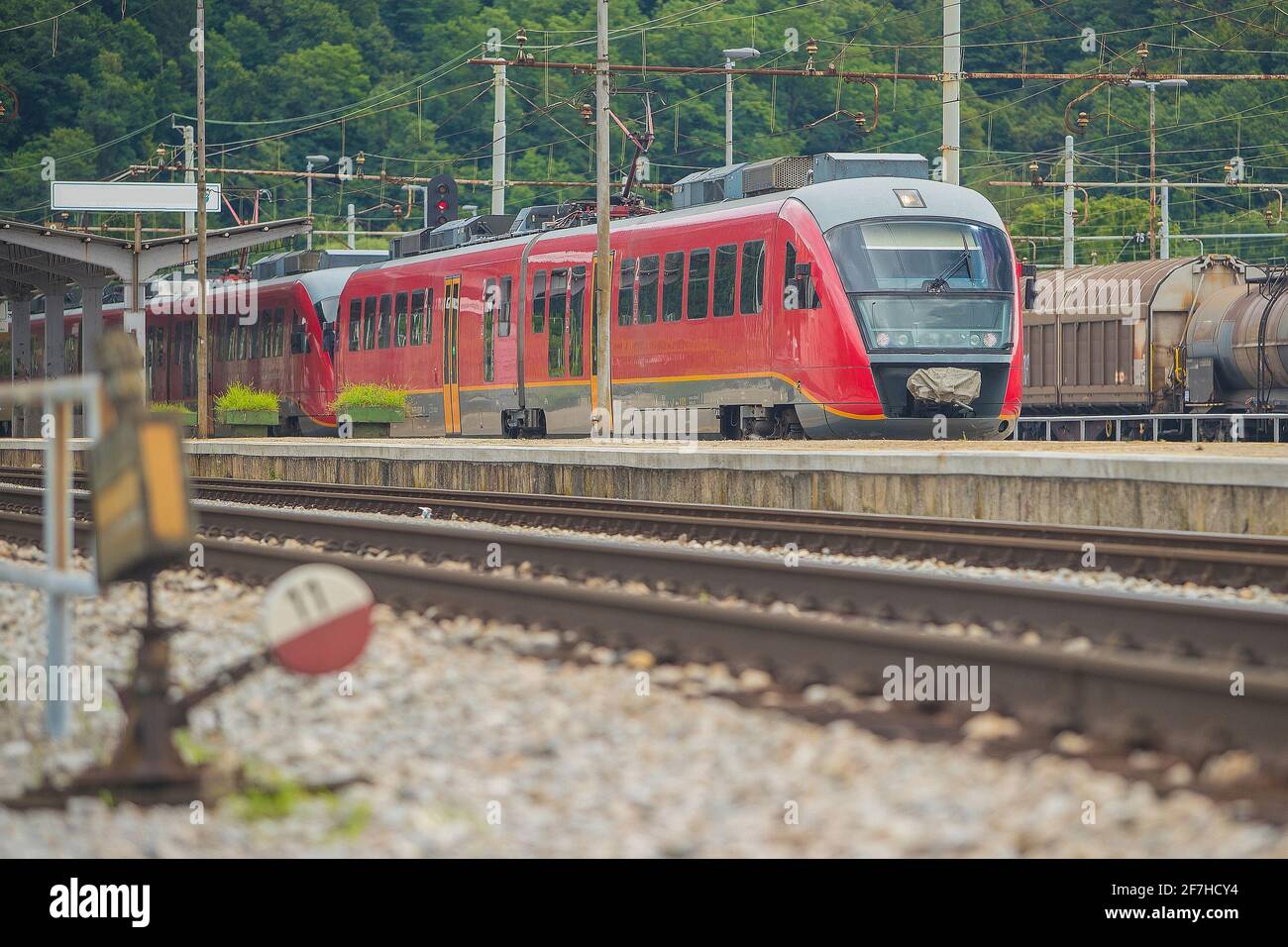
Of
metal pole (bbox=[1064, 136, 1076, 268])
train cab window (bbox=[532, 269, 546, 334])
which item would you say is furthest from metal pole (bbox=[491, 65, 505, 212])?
metal pole (bbox=[1064, 136, 1076, 268])

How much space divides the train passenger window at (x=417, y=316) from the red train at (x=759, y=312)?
11 centimetres

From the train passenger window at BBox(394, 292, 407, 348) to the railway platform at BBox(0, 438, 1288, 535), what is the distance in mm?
8876

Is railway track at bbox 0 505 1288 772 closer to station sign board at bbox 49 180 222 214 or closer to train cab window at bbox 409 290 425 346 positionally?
train cab window at bbox 409 290 425 346

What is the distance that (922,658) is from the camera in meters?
7.80

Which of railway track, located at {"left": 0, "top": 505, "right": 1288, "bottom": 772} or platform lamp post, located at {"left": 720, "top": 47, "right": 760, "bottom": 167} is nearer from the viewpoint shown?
railway track, located at {"left": 0, "top": 505, "right": 1288, "bottom": 772}

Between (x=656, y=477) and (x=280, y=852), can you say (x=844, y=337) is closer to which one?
(x=656, y=477)

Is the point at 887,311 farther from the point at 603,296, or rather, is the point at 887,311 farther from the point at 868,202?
the point at 603,296

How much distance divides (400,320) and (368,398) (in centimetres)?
214

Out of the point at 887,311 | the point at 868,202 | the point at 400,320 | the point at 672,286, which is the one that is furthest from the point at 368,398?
the point at 887,311

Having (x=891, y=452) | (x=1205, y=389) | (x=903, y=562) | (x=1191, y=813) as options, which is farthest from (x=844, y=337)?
(x=1191, y=813)

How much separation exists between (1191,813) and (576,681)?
3.22m

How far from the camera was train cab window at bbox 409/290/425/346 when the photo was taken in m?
33.8
